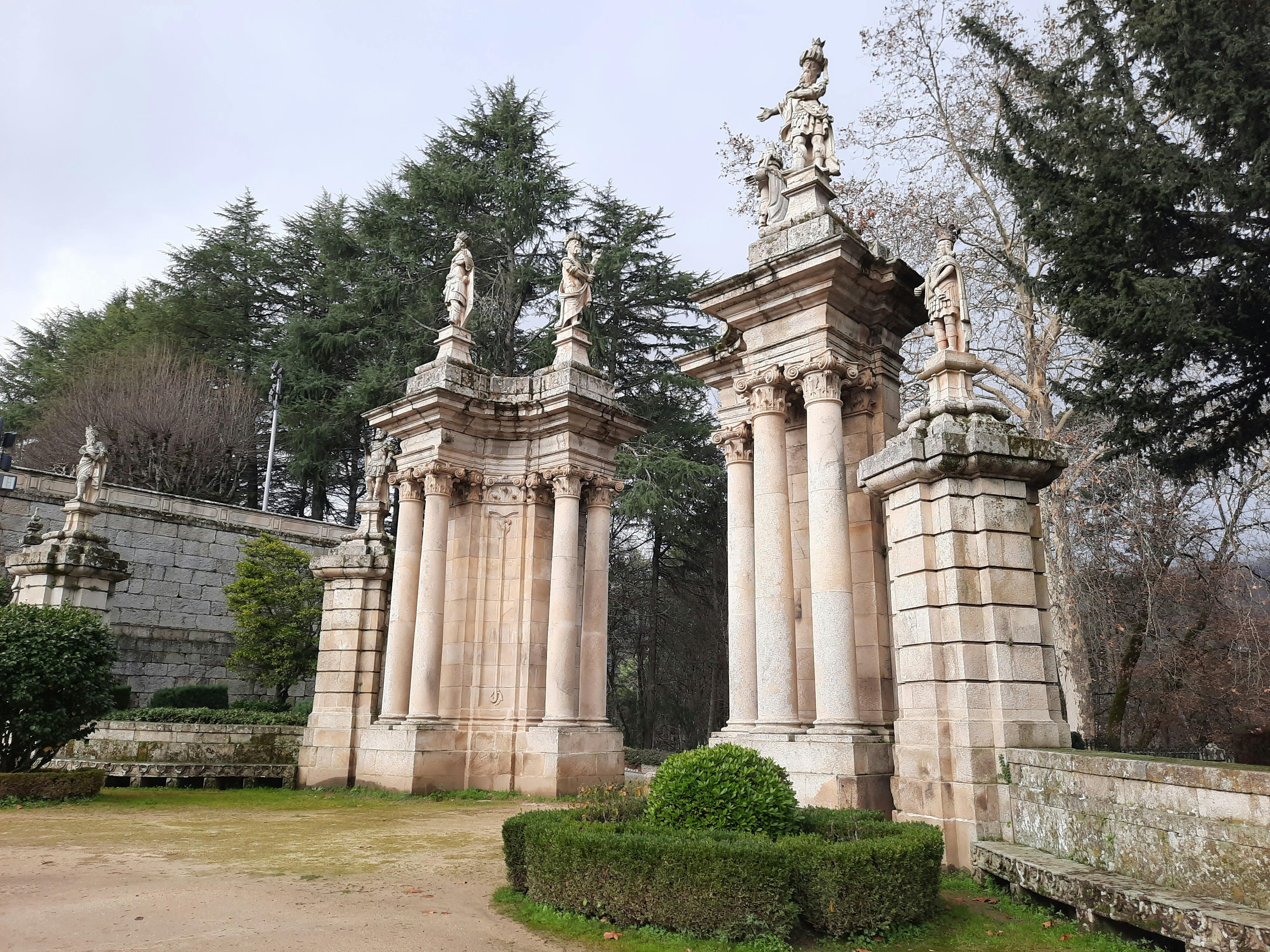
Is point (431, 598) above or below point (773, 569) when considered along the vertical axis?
above

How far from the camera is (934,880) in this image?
582 centimetres

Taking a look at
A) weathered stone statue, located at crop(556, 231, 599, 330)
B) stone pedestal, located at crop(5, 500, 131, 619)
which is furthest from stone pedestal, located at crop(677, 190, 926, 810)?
stone pedestal, located at crop(5, 500, 131, 619)

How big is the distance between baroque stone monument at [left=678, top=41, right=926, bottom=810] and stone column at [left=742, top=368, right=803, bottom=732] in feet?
0.06

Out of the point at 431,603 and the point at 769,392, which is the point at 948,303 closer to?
the point at 769,392

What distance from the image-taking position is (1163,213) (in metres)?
11.3

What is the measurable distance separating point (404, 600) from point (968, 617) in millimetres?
10446

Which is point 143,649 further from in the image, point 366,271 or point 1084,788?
point 1084,788

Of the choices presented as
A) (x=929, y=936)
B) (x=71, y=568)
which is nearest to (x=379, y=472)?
(x=71, y=568)

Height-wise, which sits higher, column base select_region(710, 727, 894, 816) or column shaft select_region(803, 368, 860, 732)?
column shaft select_region(803, 368, 860, 732)

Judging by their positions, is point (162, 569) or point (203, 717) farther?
point (162, 569)

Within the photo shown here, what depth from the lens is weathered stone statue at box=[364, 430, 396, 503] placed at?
54.7 ft

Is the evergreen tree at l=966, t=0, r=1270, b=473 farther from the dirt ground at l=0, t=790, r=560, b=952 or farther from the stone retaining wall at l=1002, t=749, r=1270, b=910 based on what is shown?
the dirt ground at l=0, t=790, r=560, b=952

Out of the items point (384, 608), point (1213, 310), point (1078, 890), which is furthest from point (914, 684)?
point (384, 608)

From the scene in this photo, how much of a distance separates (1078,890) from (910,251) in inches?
640
